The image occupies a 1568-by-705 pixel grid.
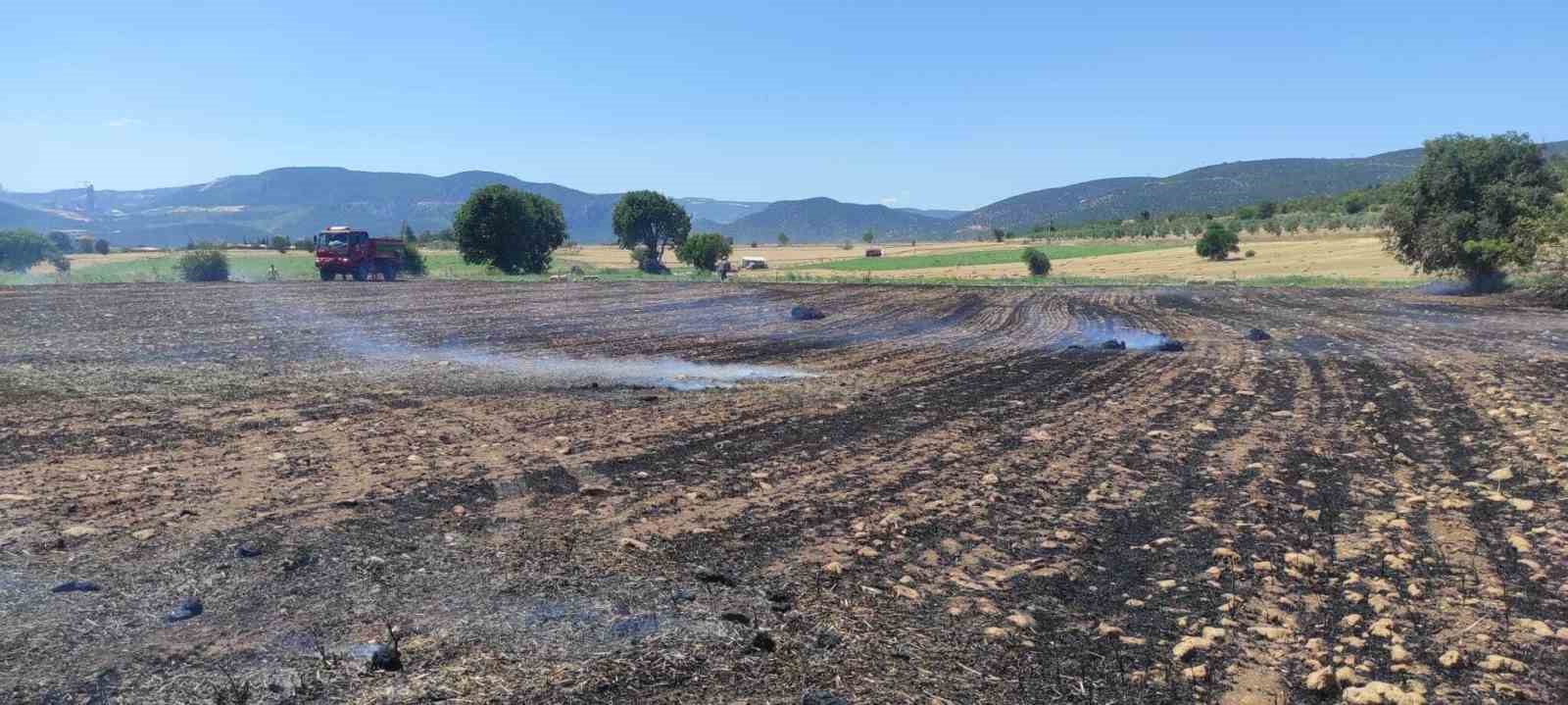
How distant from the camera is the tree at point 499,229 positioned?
217 ft

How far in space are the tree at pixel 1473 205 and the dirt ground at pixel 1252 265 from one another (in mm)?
9719

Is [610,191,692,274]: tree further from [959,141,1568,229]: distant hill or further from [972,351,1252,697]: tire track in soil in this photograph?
[959,141,1568,229]: distant hill

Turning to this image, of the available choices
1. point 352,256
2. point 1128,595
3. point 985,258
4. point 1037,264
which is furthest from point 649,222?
point 1128,595

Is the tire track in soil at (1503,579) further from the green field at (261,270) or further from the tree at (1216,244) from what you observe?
the tree at (1216,244)

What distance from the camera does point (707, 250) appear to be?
241 ft

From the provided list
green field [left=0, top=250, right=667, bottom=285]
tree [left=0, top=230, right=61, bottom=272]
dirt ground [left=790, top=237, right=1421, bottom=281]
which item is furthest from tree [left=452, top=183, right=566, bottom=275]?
tree [left=0, top=230, right=61, bottom=272]

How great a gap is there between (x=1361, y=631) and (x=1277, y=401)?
7.66 meters

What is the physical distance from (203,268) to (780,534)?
55.4 meters

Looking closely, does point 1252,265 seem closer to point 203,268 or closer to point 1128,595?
point 203,268

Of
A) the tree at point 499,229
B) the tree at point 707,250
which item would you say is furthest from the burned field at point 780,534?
the tree at point 707,250

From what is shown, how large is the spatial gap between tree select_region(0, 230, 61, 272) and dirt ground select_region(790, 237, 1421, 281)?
63237mm

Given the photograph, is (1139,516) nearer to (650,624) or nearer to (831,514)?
(831,514)

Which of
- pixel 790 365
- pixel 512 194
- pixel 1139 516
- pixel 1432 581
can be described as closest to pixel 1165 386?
pixel 790 365

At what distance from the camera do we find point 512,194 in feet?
221
